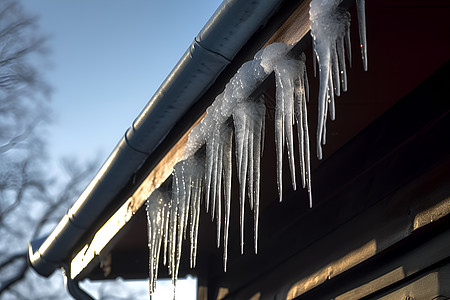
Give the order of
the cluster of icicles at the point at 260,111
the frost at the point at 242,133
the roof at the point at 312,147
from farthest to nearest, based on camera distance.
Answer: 1. the roof at the point at 312,147
2. the frost at the point at 242,133
3. the cluster of icicles at the point at 260,111

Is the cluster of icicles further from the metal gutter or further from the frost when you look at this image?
the metal gutter

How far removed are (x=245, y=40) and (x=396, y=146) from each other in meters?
0.80

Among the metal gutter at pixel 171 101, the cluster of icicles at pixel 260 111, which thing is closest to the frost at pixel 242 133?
the cluster of icicles at pixel 260 111

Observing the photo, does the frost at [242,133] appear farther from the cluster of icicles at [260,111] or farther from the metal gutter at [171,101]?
the metal gutter at [171,101]

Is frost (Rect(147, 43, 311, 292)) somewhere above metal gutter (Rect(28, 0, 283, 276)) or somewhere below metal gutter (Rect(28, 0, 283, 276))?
below

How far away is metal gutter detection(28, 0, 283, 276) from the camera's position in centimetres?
195

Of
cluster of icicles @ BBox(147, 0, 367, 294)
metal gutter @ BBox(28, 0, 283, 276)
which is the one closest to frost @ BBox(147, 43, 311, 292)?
cluster of icicles @ BBox(147, 0, 367, 294)

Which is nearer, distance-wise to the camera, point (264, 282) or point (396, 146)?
point (396, 146)

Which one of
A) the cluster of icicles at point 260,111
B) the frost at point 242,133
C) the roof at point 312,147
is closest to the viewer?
the cluster of icicles at point 260,111

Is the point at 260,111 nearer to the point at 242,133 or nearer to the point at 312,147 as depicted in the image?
the point at 242,133

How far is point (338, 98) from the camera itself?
230 cm

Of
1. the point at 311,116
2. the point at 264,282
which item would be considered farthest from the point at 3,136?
the point at 311,116

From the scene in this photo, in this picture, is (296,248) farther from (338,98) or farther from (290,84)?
(290,84)

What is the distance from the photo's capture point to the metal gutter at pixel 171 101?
1.95 m
